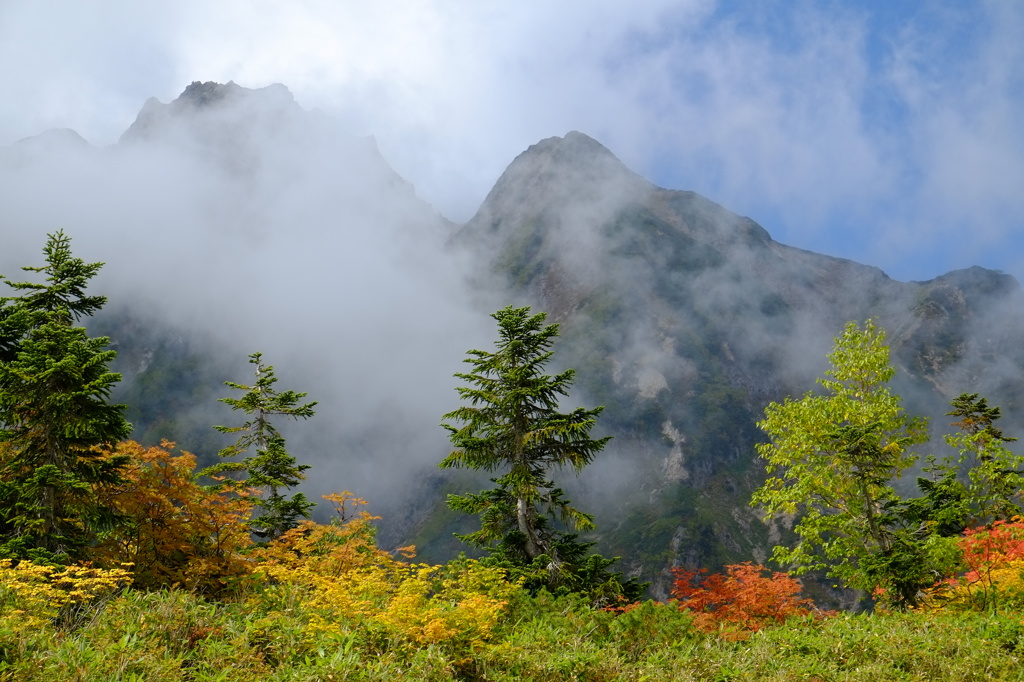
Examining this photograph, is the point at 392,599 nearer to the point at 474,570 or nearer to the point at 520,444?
the point at 474,570

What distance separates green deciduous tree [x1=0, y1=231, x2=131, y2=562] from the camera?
1459 centimetres

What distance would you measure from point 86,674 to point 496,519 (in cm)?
1566

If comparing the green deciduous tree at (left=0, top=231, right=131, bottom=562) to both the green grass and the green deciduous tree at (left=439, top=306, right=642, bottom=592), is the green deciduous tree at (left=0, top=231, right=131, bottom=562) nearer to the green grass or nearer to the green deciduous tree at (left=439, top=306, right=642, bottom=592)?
the green grass

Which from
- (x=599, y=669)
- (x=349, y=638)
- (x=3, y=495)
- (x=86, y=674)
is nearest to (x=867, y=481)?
(x=599, y=669)

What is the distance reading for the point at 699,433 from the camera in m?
196

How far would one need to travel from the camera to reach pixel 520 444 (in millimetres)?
21562

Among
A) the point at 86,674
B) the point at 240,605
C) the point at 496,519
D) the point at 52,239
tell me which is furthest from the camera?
the point at 496,519

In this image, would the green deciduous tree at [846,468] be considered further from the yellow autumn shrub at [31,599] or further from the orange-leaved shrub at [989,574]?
the yellow autumn shrub at [31,599]

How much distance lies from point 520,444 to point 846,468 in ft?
35.7

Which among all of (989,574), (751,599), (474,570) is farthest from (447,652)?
(989,574)

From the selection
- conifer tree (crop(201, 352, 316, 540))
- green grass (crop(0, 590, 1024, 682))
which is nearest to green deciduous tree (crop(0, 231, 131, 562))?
green grass (crop(0, 590, 1024, 682))

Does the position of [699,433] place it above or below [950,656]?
above

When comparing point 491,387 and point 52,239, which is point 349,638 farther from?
point 52,239

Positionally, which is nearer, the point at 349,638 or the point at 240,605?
the point at 349,638
